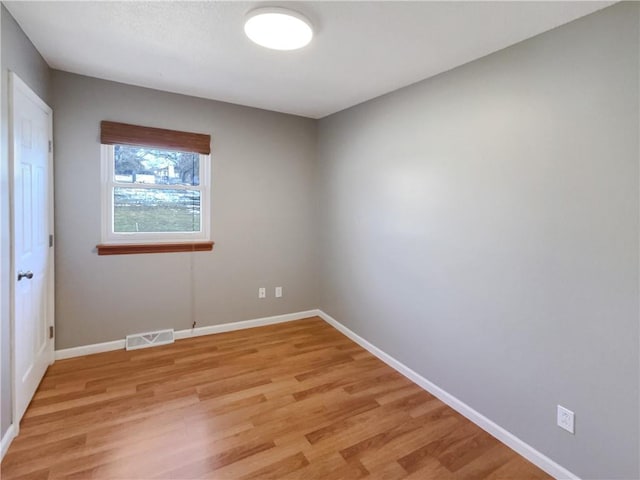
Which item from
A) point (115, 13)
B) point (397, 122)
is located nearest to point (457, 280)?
point (397, 122)

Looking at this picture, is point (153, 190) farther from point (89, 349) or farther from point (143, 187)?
point (89, 349)

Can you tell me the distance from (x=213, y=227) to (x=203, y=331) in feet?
3.57

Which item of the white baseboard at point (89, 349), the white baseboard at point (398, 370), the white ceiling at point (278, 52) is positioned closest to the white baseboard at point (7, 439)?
the white baseboard at point (398, 370)

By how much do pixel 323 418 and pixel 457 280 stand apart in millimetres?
1296

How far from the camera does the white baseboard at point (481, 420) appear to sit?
5.79ft

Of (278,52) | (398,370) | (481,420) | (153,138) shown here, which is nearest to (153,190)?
(153,138)

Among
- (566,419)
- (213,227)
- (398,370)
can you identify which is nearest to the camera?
(566,419)

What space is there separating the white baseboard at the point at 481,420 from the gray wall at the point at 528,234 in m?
0.04

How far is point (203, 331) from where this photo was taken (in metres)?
3.43

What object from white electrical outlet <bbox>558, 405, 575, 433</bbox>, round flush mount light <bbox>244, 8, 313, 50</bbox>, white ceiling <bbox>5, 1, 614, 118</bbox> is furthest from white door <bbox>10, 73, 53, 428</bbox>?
white electrical outlet <bbox>558, 405, 575, 433</bbox>

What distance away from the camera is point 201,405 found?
226cm

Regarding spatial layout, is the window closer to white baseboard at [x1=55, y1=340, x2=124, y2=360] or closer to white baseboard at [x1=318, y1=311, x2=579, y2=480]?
white baseboard at [x1=55, y1=340, x2=124, y2=360]

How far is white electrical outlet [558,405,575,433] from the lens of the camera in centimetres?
169

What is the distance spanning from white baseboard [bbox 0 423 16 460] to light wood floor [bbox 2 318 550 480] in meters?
0.03
